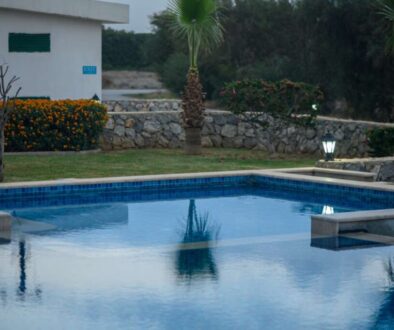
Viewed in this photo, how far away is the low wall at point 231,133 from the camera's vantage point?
21172mm

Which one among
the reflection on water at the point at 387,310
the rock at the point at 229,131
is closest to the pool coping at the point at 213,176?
the reflection on water at the point at 387,310

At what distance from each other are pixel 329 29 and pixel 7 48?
9828 mm

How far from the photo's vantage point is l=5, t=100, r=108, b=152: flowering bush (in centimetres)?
1986

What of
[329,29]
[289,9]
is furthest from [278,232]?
[289,9]

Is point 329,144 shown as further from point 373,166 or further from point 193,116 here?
point 193,116

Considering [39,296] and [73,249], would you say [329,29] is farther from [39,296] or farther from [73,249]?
[39,296]

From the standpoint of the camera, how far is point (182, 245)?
11609 mm

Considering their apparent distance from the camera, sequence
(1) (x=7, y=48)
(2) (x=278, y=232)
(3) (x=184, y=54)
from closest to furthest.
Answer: (2) (x=278, y=232) < (1) (x=7, y=48) < (3) (x=184, y=54)

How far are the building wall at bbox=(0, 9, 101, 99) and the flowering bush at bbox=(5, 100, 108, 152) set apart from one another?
2270 millimetres

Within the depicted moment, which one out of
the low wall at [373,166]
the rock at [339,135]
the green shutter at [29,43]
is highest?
the green shutter at [29,43]

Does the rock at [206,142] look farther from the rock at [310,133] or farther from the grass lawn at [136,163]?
the rock at [310,133]

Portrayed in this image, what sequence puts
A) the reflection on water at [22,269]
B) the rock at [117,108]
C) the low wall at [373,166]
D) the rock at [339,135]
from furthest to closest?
the rock at [117,108] → the rock at [339,135] → the low wall at [373,166] → the reflection on water at [22,269]

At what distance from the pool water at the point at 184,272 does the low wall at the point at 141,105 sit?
16.3 meters

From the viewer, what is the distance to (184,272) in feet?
32.8
